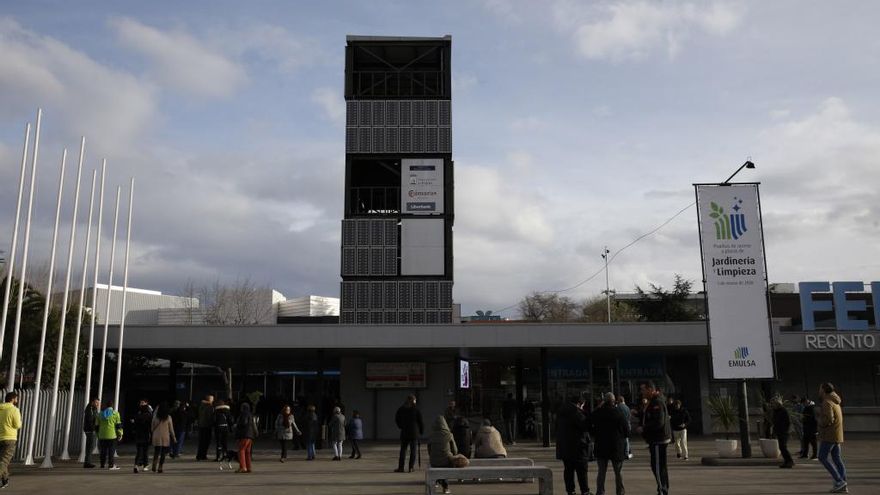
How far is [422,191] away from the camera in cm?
2986

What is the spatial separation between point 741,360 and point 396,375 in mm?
13994

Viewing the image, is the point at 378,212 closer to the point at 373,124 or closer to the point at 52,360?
the point at 373,124

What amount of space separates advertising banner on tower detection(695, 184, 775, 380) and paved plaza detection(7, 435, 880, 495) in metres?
2.39

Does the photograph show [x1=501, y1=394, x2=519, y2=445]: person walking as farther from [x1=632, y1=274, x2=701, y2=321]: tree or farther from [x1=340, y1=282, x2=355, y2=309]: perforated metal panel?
[x1=632, y1=274, x2=701, y2=321]: tree

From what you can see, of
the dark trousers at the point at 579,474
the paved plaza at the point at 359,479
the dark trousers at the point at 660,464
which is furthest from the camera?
the paved plaza at the point at 359,479

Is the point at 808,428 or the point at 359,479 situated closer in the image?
the point at 359,479

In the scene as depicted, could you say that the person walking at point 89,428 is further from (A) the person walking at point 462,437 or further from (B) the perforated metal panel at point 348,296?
(B) the perforated metal panel at point 348,296

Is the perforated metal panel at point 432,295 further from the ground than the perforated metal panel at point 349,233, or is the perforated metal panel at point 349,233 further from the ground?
the perforated metal panel at point 349,233

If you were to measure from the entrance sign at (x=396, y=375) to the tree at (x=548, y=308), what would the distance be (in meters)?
53.5

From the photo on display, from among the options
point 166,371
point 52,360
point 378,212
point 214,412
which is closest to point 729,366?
point 214,412

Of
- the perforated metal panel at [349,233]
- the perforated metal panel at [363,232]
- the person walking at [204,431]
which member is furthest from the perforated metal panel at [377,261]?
the person walking at [204,431]

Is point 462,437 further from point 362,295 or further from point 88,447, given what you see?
point 362,295

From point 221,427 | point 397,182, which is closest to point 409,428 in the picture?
point 221,427

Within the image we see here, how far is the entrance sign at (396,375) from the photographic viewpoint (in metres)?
28.3
